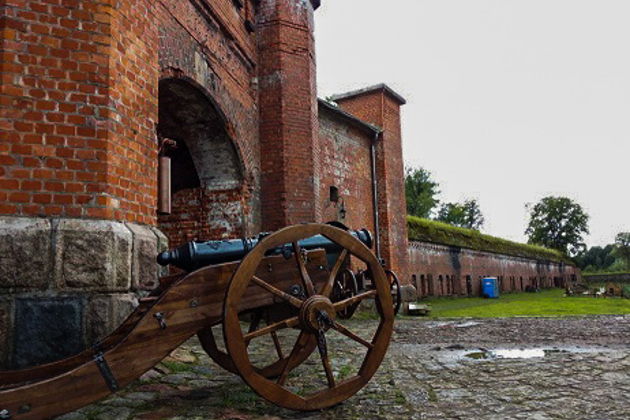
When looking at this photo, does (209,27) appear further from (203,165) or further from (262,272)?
(262,272)

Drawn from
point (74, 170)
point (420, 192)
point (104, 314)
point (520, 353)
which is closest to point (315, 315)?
point (104, 314)

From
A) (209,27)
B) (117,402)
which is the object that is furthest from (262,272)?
(209,27)

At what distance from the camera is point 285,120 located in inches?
348

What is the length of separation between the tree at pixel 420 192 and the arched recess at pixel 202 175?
37602 mm

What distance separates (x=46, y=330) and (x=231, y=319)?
1470 mm

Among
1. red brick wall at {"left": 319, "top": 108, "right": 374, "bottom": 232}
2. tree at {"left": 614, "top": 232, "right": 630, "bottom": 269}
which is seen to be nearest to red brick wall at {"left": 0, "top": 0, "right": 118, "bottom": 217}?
red brick wall at {"left": 319, "top": 108, "right": 374, "bottom": 232}

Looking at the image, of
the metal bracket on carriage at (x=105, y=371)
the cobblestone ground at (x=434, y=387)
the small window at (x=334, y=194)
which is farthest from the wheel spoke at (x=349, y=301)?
the small window at (x=334, y=194)

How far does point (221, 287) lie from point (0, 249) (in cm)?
155

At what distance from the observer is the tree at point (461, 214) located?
60.2m

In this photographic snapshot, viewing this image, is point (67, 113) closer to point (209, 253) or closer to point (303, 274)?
point (209, 253)

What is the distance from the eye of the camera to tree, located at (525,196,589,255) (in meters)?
59.0

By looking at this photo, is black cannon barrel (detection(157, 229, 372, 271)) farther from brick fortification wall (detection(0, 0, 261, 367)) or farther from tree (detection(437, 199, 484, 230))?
tree (detection(437, 199, 484, 230))

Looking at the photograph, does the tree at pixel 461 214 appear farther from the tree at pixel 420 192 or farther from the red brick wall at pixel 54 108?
the red brick wall at pixel 54 108

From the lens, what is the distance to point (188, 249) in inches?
127
